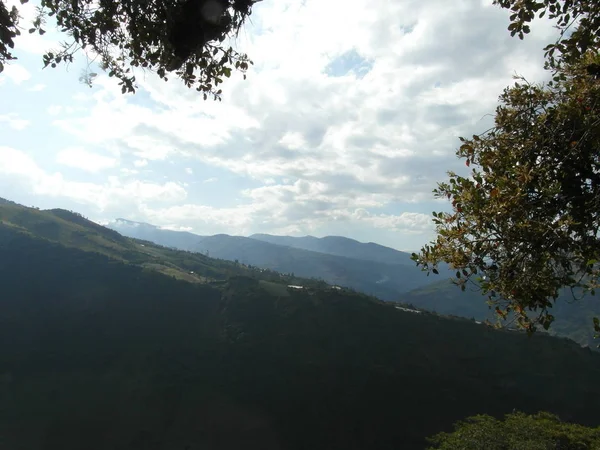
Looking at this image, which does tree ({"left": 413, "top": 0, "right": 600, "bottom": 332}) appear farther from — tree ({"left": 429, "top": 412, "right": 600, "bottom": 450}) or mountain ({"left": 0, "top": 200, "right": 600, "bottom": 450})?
mountain ({"left": 0, "top": 200, "right": 600, "bottom": 450})

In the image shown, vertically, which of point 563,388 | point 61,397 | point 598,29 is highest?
point 598,29

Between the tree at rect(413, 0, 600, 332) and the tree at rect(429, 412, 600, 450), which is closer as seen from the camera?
the tree at rect(413, 0, 600, 332)

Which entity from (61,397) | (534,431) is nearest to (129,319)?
(61,397)

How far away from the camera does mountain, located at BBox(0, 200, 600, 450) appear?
97562 millimetres

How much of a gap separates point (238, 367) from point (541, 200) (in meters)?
134

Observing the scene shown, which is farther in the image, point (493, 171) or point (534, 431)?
point (534, 431)

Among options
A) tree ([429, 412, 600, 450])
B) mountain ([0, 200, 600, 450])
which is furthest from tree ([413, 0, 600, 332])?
mountain ([0, 200, 600, 450])

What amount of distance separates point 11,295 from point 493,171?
19574cm

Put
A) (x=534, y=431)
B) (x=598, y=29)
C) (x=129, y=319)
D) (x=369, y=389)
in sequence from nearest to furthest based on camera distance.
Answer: (x=598, y=29) → (x=534, y=431) → (x=369, y=389) → (x=129, y=319)

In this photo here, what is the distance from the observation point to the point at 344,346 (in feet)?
470

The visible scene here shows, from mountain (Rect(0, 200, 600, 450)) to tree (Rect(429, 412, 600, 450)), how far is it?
66.0m

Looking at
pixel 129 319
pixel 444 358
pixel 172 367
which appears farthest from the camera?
pixel 129 319

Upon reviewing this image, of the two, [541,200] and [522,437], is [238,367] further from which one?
[541,200]

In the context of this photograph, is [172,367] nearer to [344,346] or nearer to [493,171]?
[344,346]
